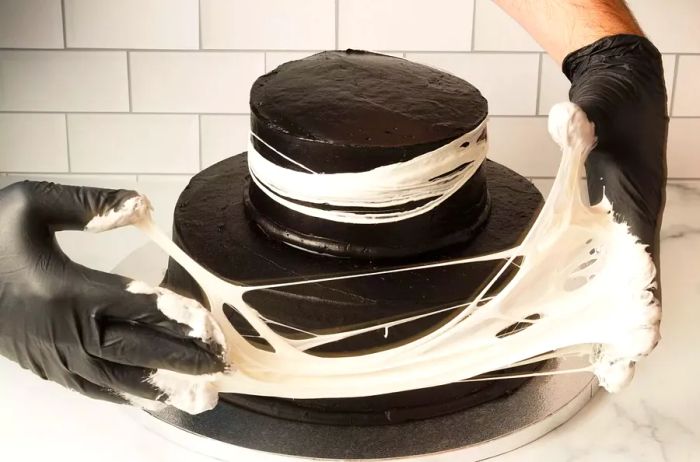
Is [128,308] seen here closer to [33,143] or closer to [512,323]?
[512,323]

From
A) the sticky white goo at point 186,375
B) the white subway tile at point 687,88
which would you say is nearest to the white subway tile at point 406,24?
the white subway tile at point 687,88

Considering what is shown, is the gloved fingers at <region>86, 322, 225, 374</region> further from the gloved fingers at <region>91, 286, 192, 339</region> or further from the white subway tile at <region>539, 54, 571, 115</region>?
the white subway tile at <region>539, 54, 571, 115</region>

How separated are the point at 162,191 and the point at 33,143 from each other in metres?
0.21

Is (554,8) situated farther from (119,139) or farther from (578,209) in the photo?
(119,139)

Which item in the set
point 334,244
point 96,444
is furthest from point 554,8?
point 96,444

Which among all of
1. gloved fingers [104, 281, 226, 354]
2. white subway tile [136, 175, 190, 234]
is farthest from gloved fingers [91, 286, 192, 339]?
white subway tile [136, 175, 190, 234]

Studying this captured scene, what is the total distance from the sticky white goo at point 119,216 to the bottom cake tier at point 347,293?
165 mm

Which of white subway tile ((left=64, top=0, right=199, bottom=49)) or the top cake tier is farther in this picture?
white subway tile ((left=64, top=0, right=199, bottom=49))

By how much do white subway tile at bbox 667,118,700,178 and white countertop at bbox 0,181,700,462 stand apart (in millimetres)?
508

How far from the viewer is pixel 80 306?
0.67 meters

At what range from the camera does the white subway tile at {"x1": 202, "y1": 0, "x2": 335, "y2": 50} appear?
1.29m

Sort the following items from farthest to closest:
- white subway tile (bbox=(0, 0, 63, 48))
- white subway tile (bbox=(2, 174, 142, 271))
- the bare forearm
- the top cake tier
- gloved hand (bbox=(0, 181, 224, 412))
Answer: white subway tile (bbox=(0, 0, 63, 48)), white subway tile (bbox=(2, 174, 142, 271)), the bare forearm, the top cake tier, gloved hand (bbox=(0, 181, 224, 412))

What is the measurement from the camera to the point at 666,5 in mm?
1305

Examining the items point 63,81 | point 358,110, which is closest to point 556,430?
point 358,110
